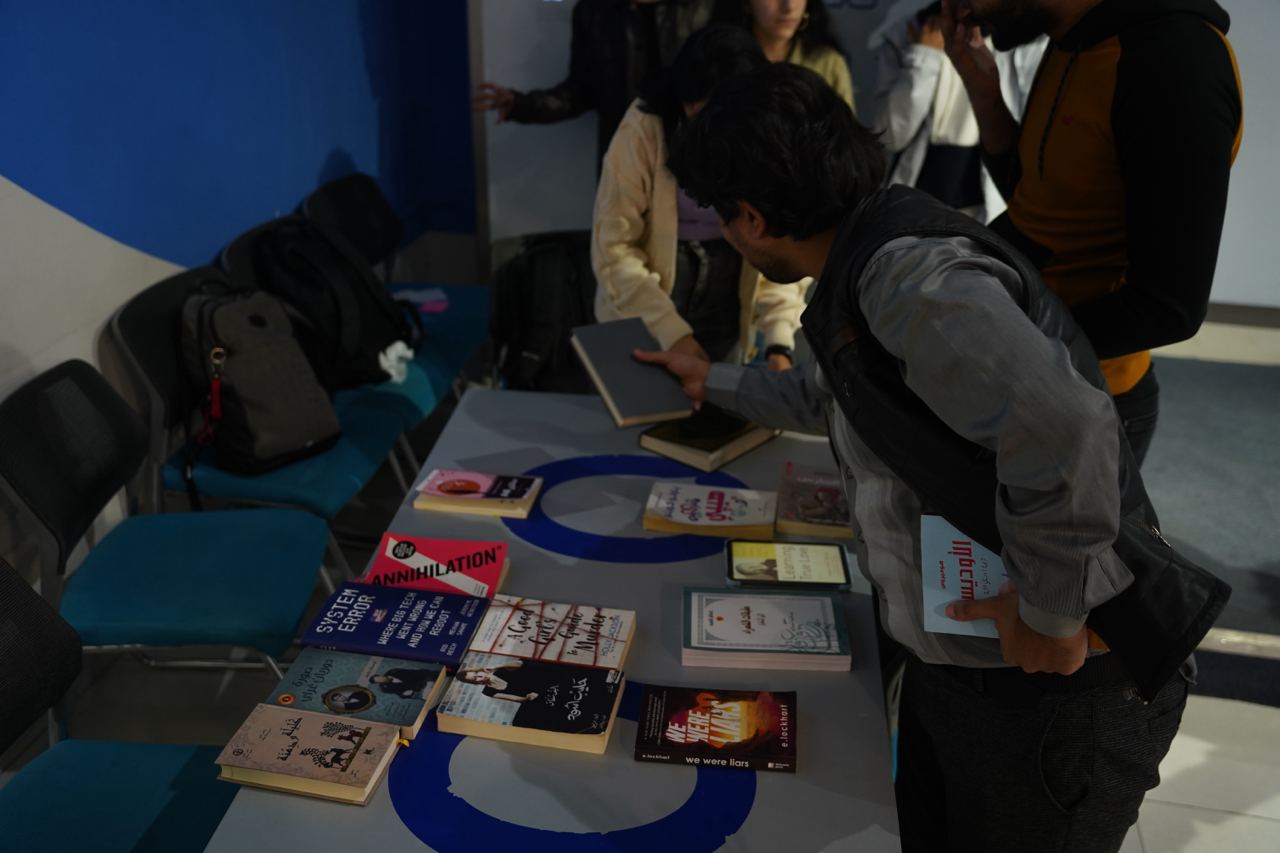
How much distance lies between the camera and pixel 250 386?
8.75 feet

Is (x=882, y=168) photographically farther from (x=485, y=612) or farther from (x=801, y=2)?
(x=801, y=2)

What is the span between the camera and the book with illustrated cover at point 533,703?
1.34m

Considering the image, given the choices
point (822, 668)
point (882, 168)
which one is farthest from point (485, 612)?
point (882, 168)

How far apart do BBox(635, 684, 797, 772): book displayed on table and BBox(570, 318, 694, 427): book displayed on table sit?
674 millimetres

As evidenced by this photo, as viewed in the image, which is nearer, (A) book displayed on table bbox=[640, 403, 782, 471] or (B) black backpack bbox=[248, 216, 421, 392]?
(A) book displayed on table bbox=[640, 403, 782, 471]

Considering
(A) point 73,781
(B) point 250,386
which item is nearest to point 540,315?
(B) point 250,386

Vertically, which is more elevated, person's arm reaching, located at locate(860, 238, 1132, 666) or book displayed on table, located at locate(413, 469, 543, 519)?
person's arm reaching, located at locate(860, 238, 1132, 666)

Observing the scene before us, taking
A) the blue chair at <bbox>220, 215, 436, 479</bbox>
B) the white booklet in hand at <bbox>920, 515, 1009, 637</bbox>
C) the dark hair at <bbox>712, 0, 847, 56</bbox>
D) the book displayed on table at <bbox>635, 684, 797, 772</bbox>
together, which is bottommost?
the blue chair at <bbox>220, 215, 436, 479</bbox>

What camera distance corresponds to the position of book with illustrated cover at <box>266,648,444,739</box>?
4.50 feet

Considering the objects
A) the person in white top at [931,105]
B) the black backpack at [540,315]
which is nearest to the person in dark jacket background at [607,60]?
the black backpack at [540,315]

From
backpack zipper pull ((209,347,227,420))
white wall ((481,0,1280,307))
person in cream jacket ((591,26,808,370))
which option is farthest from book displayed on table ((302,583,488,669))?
white wall ((481,0,1280,307))

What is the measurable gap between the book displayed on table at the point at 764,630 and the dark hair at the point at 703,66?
3.46ft

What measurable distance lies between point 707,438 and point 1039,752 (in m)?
0.96

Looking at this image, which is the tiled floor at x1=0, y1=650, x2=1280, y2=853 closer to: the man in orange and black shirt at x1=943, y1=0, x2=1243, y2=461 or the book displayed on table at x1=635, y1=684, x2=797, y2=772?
the man in orange and black shirt at x1=943, y1=0, x2=1243, y2=461
